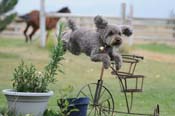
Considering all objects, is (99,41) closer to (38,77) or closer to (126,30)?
(126,30)

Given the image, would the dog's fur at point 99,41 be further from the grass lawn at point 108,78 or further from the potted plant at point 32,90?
the grass lawn at point 108,78

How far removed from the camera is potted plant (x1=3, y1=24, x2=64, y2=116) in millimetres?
5344

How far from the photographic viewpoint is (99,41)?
233 inches

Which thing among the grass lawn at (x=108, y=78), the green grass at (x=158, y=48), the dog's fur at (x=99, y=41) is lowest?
the green grass at (x=158, y=48)

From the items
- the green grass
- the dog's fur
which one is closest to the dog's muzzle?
the dog's fur

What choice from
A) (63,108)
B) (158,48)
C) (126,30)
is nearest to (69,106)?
(63,108)

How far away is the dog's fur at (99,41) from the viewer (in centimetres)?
575

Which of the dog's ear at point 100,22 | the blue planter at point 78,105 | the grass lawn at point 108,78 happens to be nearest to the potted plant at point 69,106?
the blue planter at point 78,105

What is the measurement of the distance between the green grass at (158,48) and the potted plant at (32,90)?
49.3 feet

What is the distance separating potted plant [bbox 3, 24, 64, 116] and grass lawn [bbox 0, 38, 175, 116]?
1712mm

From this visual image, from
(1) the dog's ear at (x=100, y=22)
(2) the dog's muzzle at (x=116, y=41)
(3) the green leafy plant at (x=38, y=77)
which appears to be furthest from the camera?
(1) the dog's ear at (x=100, y=22)

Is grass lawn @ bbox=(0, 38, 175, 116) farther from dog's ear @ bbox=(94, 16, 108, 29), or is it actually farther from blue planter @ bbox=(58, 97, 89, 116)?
dog's ear @ bbox=(94, 16, 108, 29)

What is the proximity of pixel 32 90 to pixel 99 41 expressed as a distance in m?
0.88

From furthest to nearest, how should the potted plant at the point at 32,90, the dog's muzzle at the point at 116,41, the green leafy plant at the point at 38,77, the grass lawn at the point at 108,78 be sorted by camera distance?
the grass lawn at the point at 108,78, the dog's muzzle at the point at 116,41, the green leafy plant at the point at 38,77, the potted plant at the point at 32,90
